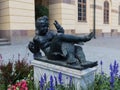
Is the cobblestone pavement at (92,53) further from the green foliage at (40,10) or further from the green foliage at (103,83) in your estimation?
the green foliage at (40,10)

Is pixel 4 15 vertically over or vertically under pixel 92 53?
over

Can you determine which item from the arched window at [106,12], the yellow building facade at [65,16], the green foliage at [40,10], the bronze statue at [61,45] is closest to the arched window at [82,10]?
the yellow building facade at [65,16]

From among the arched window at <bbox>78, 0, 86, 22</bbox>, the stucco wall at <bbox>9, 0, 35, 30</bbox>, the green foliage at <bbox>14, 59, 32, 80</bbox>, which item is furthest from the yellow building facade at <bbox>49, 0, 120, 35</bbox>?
the green foliage at <bbox>14, 59, 32, 80</bbox>

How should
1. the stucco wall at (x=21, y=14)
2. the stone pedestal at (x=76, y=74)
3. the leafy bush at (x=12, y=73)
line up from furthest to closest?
the stucco wall at (x=21, y=14), the leafy bush at (x=12, y=73), the stone pedestal at (x=76, y=74)

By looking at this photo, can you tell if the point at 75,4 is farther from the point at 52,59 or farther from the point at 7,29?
the point at 52,59

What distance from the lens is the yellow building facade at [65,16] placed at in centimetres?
1214

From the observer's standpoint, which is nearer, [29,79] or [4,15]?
[29,79]

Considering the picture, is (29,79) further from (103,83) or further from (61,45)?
(103,83)

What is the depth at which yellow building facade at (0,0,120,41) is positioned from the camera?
1214 cm

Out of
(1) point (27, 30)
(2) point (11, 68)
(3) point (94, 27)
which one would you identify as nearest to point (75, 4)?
(3) point (94, 27)

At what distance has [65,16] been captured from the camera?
15.9 metres

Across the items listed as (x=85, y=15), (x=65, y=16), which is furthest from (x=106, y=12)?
(x=65, y=16)

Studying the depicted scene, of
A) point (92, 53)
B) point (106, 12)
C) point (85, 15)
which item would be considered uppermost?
point (106, 12)

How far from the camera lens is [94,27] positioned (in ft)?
67.1
